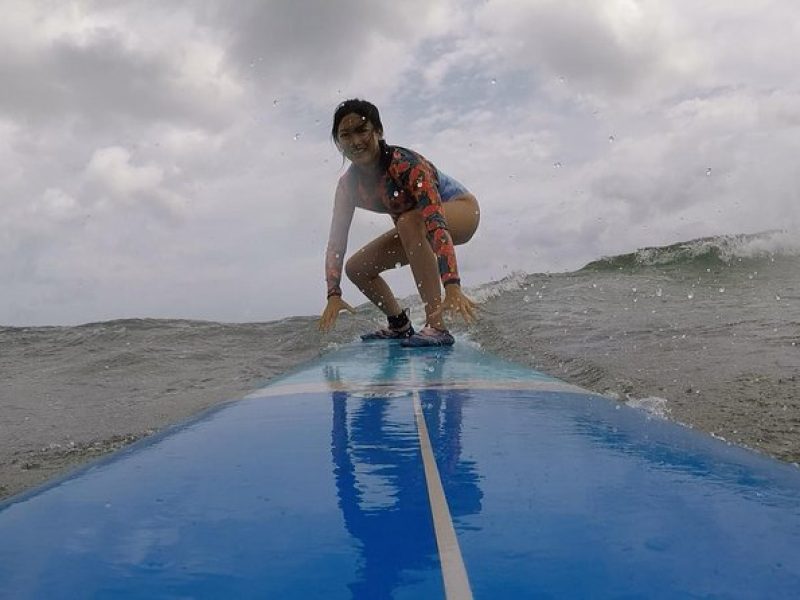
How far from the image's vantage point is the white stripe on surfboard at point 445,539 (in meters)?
0.79

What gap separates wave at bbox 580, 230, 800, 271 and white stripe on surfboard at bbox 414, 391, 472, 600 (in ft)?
33.2

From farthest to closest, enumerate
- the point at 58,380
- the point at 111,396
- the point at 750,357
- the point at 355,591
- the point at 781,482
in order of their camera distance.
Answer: the point at 58,380 → the point at 111,396 → the point at 750,357 → the point at 781,482 → the point at 355,591

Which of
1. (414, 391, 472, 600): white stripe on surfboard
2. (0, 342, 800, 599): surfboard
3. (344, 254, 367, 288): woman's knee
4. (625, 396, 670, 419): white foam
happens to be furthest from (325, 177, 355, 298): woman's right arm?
(414, 391, 472, 600): white stripe on surfboard

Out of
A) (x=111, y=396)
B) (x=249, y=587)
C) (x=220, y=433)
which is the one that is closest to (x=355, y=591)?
(x=249, y=587)

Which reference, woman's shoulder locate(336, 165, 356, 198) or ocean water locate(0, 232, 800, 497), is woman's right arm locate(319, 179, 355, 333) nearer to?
woman's shoulder locate(336, 165, 356, 198)

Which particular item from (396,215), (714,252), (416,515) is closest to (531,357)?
(396,215)

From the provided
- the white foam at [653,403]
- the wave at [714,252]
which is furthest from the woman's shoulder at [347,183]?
the wave at [714,252]

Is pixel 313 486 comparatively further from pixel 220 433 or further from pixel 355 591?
pixel 220 433

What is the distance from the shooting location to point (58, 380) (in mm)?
4605

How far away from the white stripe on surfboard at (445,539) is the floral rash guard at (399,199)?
1993 millimetres

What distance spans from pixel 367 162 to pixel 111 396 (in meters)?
2.07

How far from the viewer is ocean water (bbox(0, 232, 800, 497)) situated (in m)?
2.69

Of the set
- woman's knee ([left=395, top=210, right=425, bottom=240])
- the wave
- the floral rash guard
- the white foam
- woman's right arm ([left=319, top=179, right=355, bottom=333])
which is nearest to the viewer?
the white foam

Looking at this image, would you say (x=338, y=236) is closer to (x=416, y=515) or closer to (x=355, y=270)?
(x=355, y=270)
